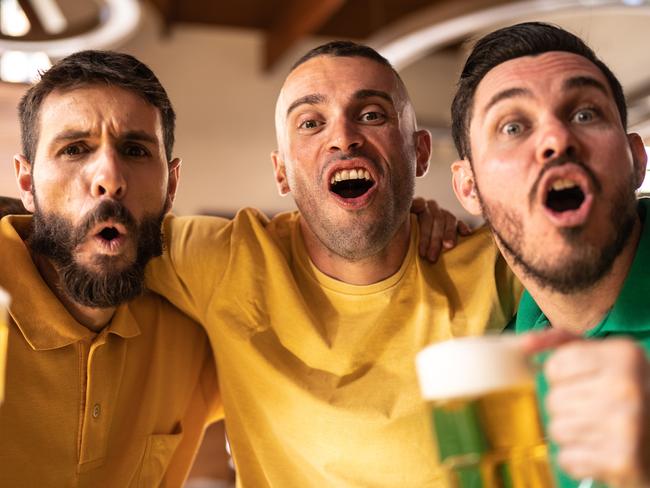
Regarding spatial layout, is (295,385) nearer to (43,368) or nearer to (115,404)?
(115,404)

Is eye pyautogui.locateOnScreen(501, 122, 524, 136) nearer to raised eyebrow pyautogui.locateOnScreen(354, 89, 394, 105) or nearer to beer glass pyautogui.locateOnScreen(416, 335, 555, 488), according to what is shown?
raised eyebrow pyautogui.locateOnScreen(354, 89, 394, 105)

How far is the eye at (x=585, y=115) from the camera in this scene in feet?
3.71

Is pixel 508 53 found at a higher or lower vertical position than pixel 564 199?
higher

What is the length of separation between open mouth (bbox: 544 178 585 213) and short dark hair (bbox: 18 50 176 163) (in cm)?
82

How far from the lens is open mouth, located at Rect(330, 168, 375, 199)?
4.91 ft

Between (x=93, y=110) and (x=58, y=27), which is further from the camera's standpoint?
(x=58, y=27)

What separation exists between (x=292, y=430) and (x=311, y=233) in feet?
1.39

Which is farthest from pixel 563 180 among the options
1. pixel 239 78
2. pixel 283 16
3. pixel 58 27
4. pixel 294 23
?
pixel 239 78

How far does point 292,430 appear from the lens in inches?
56.0

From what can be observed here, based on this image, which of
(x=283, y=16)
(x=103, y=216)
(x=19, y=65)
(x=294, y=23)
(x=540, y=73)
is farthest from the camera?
(x=283, y=16)

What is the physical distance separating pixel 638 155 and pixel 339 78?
24.7 inches

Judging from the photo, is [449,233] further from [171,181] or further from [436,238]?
[171,181]

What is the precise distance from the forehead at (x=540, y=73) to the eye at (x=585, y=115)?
0.05 metres

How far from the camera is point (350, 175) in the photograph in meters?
1.49
